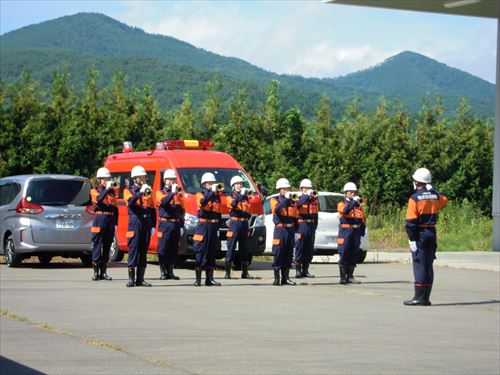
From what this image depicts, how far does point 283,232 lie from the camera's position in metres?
19.8

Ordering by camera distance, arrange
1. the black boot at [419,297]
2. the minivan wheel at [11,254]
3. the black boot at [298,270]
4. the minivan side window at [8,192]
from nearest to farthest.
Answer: the black boot at [419,297], the black boot at [298,270], the minivan wheel at [11,254], the minivan side window at [8,192]

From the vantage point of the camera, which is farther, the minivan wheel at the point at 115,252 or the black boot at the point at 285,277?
the minivan wheel at the point at 115,252

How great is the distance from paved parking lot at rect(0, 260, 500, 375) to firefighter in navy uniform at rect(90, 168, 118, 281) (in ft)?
1.17

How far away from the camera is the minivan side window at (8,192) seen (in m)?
23.0

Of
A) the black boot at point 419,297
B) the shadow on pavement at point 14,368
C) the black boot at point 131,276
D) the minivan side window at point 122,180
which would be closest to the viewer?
the shadow on pavement at point 14,368

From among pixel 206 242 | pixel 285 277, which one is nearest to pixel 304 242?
pixel 285 277

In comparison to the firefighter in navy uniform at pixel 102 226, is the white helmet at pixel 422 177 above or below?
above

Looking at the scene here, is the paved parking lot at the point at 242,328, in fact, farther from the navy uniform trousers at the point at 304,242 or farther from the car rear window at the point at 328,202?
the car rear window at the point at 328,202

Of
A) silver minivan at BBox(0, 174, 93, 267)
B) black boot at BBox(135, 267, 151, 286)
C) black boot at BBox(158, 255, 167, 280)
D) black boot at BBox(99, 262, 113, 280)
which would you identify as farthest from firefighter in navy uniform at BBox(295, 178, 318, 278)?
silver minivan at BBox(0, 174, 93, 267)

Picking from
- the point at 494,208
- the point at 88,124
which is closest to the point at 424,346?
the point at 494,208

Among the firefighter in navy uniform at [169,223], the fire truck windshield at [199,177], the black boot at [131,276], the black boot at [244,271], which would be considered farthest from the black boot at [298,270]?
the black boot at [131,276]

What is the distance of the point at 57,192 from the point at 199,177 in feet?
9.43

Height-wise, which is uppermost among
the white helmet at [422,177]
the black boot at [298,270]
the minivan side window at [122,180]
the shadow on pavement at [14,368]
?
the white helmet at [422,177]

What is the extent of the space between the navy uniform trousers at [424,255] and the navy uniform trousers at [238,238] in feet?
15.6
